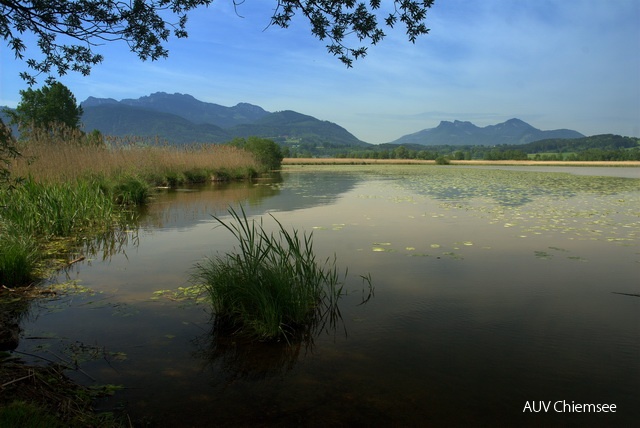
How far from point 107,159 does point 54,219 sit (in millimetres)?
8061

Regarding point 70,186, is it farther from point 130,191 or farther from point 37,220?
point 130,191

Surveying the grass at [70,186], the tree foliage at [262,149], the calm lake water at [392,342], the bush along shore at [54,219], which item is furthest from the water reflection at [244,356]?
the tree foliage at [262,149]

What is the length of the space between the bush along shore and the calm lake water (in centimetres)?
33

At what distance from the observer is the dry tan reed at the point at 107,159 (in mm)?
11852

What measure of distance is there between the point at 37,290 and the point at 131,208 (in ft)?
27.7

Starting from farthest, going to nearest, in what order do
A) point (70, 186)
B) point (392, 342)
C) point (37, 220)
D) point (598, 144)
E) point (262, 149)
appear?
point (598, 144), point (262, 149), point (70, 186), point (37, 220), point (392, 342)

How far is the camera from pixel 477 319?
4371 millimetres

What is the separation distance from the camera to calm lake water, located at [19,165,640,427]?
2918 mm

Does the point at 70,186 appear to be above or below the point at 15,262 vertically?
above

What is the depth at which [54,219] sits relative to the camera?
8.66 meters

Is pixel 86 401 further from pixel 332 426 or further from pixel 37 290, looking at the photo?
pixel 37 290

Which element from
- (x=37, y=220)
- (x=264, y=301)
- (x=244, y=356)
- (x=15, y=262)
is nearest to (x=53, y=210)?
(x=37, y=220)

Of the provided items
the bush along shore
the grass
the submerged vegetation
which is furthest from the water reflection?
the grass

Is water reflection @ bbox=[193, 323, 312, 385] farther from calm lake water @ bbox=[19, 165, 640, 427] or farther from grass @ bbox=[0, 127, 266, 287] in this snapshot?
grass @ bbox=[0, 127, 266, 287]
